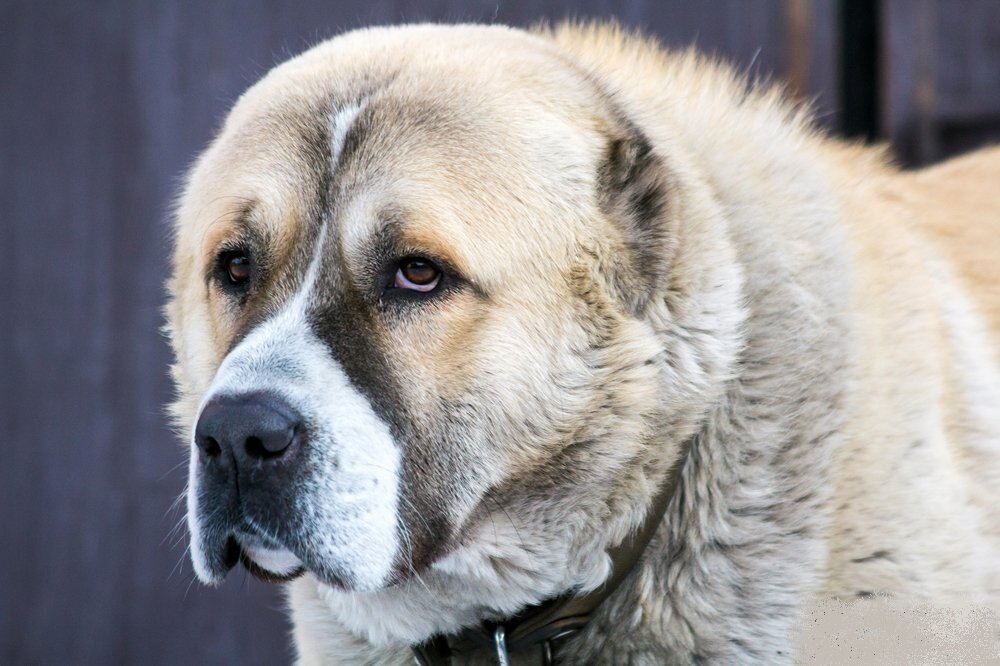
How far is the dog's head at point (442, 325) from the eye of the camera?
2.15 meters

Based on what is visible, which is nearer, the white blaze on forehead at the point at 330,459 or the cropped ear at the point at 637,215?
the white blaze on forehead at the point at 330,459

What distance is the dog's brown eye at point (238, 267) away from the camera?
2.48 metres

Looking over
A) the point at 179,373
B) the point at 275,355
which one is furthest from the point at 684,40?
the point at 275,355

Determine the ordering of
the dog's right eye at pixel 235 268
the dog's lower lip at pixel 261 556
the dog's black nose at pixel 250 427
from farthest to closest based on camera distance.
Answer: the dog's right eye at pixel 235 268 < the dog's lower lip at pixel 261 556 < the dog's black nose at pixel 250 427

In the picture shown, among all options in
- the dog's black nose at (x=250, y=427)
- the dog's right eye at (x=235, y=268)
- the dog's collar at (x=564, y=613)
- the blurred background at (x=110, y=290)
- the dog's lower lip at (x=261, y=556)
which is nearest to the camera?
the dog's black nose at (x=250, y=427)

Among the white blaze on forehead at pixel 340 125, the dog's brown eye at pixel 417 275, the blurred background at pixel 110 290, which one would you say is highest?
the white blaze on forehead at pixel 340 125

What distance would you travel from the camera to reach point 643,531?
231 cm

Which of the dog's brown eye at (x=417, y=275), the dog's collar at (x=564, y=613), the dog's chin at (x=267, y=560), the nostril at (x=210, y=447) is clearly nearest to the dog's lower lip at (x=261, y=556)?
the dog's chin at (x=267, y=560)

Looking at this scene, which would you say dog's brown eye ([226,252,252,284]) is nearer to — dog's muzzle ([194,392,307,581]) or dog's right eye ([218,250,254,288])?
dog's right eye ([218,250,254,288])

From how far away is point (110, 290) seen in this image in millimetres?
4855

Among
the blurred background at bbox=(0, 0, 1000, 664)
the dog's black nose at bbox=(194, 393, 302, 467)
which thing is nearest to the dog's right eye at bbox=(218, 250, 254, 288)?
the dog's black nose at bbox=(194, 393, 302, 467)

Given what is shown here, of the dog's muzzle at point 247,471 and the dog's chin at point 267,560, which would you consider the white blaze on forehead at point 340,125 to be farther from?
the dog's chin at point 267,560

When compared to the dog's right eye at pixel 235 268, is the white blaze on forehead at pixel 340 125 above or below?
above

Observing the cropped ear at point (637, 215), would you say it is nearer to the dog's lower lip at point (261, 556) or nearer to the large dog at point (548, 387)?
the large dog at point (548, 387)
